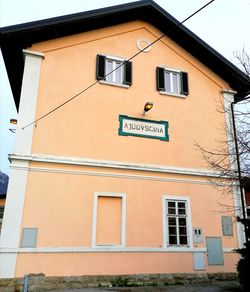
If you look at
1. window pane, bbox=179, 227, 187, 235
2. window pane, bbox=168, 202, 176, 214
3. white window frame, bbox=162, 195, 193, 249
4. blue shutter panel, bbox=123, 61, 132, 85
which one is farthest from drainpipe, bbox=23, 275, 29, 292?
blue shutter panel, bbox=123, 61, 132, 85

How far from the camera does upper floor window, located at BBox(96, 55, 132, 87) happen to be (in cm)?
993

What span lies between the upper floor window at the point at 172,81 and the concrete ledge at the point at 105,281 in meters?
6.07

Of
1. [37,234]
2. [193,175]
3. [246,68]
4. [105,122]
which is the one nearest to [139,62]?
[105,122]

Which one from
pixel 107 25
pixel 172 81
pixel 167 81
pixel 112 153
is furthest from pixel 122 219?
pixel 107 25

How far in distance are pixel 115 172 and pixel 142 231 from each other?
1.92 metres

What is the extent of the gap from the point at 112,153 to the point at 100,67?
293cm

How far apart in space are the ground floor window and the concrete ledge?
95cm

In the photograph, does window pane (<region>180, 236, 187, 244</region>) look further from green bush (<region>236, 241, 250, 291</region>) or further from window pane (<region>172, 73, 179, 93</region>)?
window pane (<region>172, 73, 179, 93</region>)

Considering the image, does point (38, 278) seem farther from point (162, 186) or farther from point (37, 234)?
point (162, 186)

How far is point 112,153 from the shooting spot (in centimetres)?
930

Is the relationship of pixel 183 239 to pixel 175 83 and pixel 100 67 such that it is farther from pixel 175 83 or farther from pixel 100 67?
pixel 100 67

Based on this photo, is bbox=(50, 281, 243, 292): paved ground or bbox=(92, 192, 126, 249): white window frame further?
bbox=(92, 192, 126, 249): white window frame

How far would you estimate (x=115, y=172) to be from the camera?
30.0ft

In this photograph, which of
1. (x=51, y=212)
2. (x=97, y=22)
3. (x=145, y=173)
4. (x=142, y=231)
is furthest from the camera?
(x=97, y=22)
